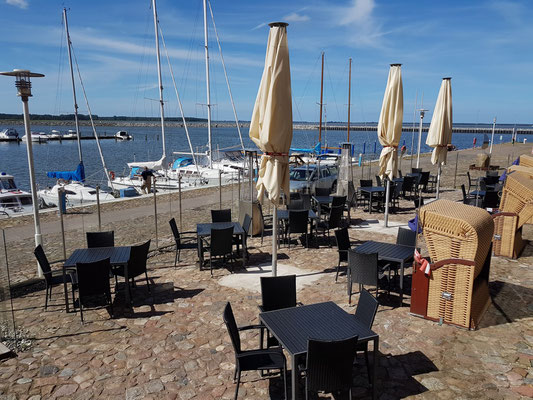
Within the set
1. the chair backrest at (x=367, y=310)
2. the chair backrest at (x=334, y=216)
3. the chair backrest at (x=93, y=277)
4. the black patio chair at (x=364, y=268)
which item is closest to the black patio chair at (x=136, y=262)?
the chair backrest at (x=93, y=277)

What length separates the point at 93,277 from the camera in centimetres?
580

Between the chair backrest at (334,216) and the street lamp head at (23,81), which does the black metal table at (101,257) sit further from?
the chair backrest at (334,216)

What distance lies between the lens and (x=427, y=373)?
4531 mm

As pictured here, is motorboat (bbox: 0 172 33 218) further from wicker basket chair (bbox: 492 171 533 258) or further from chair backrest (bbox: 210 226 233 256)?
wicker basket chair (bbox: 492 171 533 258)

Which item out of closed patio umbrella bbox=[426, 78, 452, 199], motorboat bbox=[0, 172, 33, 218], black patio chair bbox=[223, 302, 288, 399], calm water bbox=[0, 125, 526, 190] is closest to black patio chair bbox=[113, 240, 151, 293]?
black patio chair bbox=[223, 302, 288, 399]

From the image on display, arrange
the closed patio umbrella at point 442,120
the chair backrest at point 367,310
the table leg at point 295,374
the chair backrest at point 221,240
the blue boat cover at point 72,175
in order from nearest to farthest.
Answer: the table leg at point 295,374, the chair backrest at point 367,310, the chair backrest at point 221,240, the closed patio umbrella at point 442,120, the blue boat cover at point 72,175

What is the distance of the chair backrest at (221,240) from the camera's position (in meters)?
7.59

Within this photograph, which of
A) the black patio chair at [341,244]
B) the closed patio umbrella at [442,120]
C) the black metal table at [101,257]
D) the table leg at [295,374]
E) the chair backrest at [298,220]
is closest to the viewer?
the table leg at [295,374]

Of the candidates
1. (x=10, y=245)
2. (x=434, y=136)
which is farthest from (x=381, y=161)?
(x=10, y=245)

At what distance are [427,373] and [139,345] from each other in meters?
3.62

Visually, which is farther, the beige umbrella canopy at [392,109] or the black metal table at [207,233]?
the beige umbrella canopy at [392,109]

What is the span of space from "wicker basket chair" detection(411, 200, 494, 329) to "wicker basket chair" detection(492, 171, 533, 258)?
116 inches

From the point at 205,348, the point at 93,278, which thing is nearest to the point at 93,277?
the point at 93,278

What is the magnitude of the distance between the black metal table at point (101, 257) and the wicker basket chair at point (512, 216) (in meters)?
7.50
